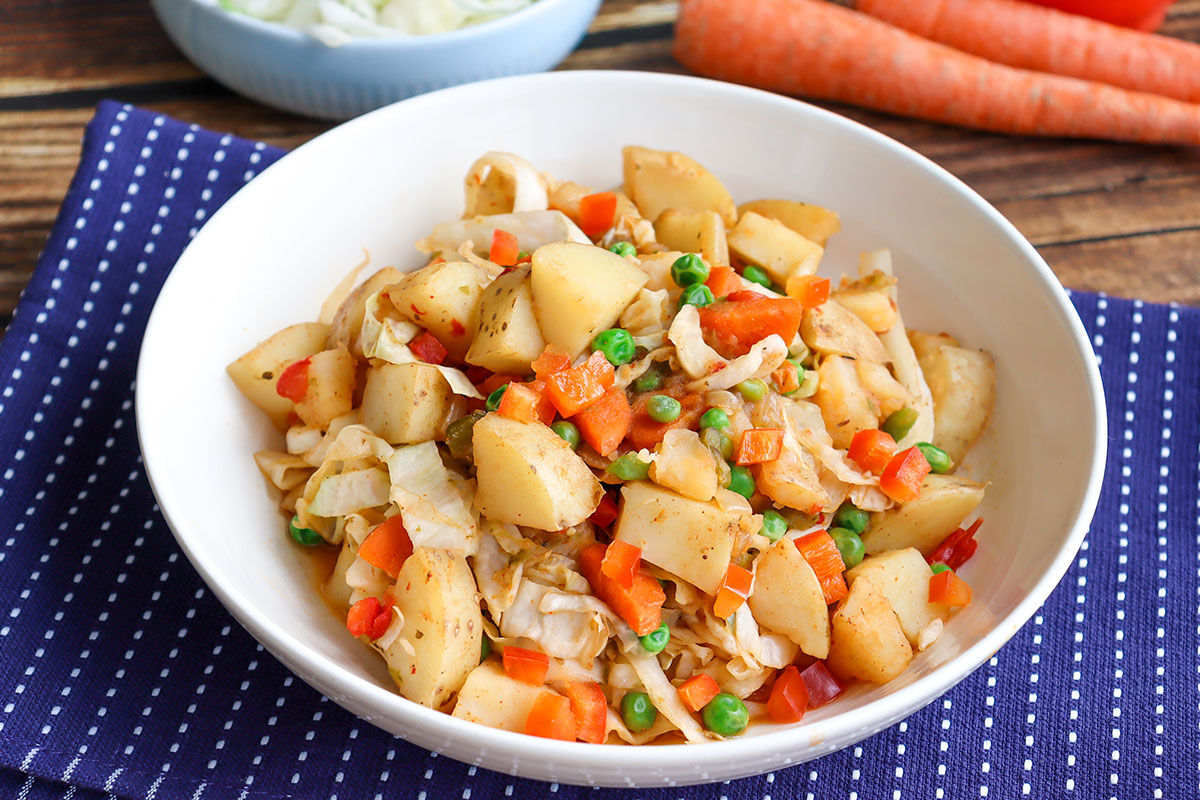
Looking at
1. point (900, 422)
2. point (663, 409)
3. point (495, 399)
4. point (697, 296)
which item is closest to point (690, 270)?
point (697, 296)

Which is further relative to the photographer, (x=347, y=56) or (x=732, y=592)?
(x=347, y=56)

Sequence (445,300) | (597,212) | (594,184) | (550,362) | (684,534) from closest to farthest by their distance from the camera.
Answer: (684,534)
(550,362)
(445,300)
(597,212)
(594,184)

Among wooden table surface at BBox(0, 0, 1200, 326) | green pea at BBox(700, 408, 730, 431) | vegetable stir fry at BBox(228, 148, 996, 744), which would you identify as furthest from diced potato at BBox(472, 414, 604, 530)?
wooden table surface at BBox(0, 0, 1200, 326)

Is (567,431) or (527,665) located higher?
(567,431)

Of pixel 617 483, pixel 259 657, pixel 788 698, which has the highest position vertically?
pixel 617 483

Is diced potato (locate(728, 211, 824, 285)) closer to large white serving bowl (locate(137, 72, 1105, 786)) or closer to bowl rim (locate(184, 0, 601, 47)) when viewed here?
large white serving bowl (locate(137, 72, 1105, 786))

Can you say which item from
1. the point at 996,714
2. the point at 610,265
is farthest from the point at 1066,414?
the point at 610,265

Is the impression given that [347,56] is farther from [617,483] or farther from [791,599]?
[791,599]
